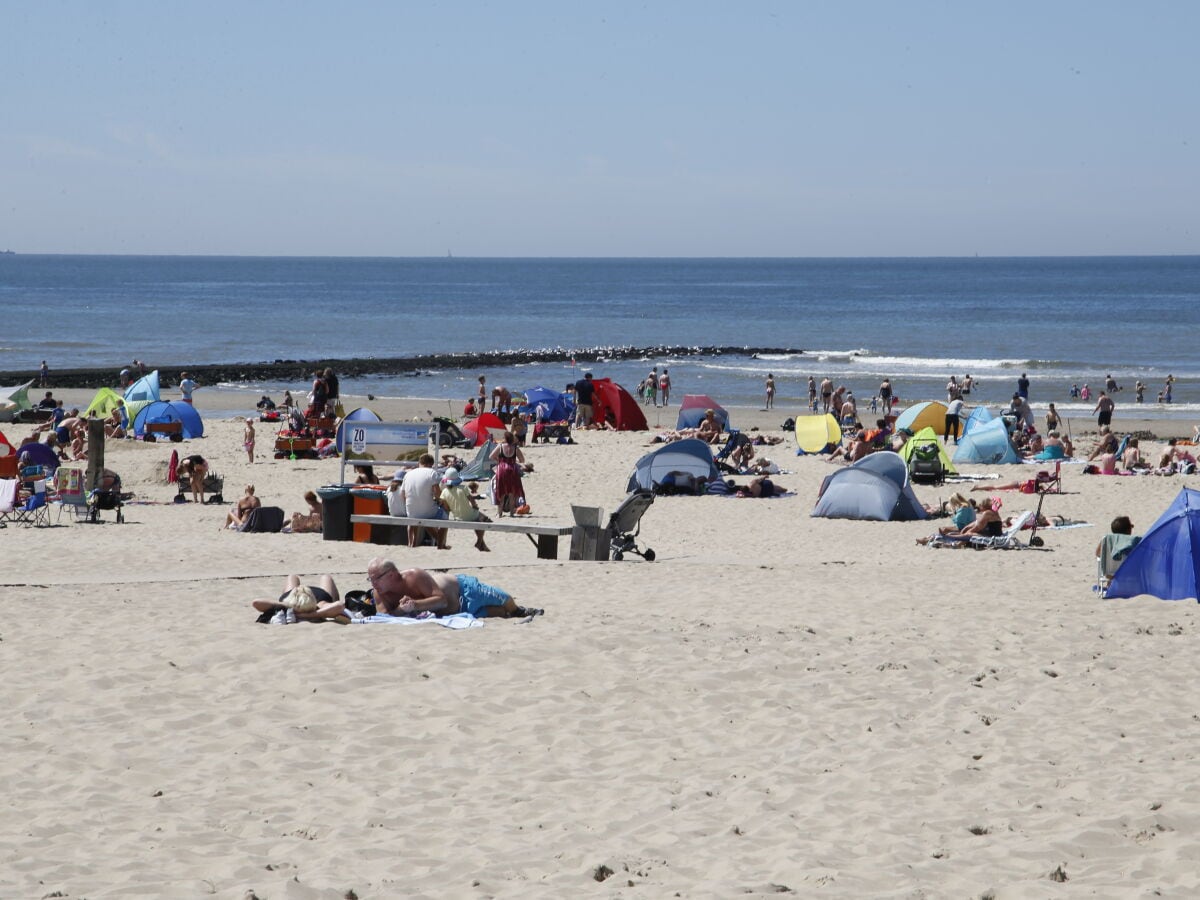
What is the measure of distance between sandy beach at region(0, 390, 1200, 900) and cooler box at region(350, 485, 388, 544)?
2.09 meters

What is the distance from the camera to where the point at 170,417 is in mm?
26453

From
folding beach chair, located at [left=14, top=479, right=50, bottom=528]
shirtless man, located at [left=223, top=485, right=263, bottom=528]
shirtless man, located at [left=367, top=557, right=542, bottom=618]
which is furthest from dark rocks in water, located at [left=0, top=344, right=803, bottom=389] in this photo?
shirtless man, located at [left=367, top=557, right=542, bottom=618]

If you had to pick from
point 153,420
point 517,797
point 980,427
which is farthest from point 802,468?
point 517,797

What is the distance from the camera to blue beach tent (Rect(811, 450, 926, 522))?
694 inches

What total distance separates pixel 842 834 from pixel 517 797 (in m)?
1.51

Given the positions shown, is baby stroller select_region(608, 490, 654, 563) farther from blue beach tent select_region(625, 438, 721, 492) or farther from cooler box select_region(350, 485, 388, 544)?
blue beach tent select_region(625, 438, 721, 492)

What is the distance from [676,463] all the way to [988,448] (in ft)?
21.8

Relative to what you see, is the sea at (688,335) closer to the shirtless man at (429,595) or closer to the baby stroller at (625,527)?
the baby stroller at (625,527)

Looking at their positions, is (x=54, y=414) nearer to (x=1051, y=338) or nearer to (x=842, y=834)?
(x=842, y=834)

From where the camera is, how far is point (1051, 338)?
66500mm

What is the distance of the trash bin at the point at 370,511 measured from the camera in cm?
1420

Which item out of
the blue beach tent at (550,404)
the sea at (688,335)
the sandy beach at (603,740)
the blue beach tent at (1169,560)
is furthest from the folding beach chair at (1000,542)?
the sea at (688,335)

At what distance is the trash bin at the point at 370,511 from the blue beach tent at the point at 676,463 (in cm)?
609

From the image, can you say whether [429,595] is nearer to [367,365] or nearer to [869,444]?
[869,444]
